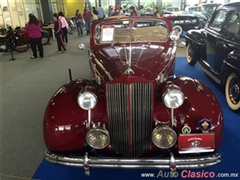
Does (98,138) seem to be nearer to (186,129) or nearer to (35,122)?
(186,129)

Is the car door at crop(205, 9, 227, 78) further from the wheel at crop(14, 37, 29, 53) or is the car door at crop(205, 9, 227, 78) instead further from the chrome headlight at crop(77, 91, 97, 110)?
the wheel at crop(14, 37, 29, 53)

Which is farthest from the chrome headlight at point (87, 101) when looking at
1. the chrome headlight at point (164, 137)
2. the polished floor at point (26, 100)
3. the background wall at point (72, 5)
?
the background wall at point (72, 5)

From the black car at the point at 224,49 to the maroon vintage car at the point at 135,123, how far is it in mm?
1650

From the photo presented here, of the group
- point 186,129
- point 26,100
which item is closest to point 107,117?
point 186,129

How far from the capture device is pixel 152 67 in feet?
8.46

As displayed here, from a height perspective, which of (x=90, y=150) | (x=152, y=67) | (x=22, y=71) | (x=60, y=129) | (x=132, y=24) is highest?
(x=132, y=24)

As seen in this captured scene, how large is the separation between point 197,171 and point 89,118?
1404mm

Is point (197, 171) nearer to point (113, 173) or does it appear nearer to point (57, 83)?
point (113, 173)

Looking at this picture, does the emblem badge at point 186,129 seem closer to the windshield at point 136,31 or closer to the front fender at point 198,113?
the front fender at point 198,113

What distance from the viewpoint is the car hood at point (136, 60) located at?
2398 mm

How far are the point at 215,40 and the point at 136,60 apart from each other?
2.67 m

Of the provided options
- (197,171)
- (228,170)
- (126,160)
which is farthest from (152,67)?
(228,170)

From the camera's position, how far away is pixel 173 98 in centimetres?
207

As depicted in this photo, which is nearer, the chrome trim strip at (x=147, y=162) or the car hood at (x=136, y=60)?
the chrome trim strip at (x=147, y=162)
